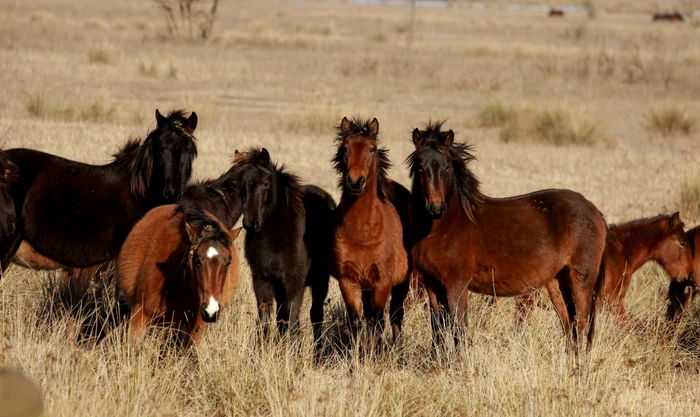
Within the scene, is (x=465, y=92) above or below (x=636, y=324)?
above

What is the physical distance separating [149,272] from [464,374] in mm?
2140

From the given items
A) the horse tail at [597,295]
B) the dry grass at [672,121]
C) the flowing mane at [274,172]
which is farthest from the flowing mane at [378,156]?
the dry grass at [672,121]

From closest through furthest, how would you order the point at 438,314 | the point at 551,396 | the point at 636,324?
the point at 551,396 → the point at 438,314 → the point at 636,324

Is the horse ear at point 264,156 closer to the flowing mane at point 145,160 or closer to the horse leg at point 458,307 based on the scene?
the flowing mane at point 145,160

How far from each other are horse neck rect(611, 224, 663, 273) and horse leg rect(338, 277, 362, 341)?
281 centimetres

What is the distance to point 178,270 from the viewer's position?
599cm

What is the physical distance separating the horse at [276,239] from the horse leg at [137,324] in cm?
96

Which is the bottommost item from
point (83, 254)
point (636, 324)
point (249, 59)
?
point (636, 324)

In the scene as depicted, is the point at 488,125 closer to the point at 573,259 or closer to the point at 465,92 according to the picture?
the point at 465,92

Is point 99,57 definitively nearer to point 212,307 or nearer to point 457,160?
point 457,160

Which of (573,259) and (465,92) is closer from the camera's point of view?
(573,259)

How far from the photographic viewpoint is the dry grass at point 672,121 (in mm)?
19531

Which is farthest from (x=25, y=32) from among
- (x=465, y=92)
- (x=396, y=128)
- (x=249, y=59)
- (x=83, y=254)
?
(x=83, y=254)

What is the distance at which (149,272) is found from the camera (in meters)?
6.06
